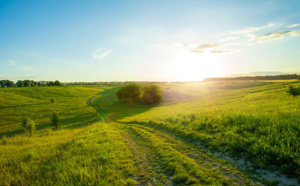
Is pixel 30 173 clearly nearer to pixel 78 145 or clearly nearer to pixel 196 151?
pixel 78 145

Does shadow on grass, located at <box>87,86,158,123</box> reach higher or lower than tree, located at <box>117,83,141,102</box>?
lower

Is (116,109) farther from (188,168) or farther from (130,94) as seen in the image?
(188,168)

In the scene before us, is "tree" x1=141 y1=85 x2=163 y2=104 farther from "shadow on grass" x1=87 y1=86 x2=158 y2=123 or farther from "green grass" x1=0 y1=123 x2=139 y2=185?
"green grass" x1=0 y1=123 x2=139 y2=185

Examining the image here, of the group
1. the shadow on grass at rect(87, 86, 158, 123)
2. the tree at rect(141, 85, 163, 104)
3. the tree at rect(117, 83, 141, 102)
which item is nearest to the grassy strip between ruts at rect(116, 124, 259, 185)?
the shadow on grass at rect(87, 86, 158, 123)

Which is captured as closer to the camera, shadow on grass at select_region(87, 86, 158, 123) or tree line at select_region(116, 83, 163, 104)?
shadow on grass at select_region(87, 86, 158, 123)

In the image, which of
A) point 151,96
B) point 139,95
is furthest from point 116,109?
point 151,96

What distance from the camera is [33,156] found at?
989 cm

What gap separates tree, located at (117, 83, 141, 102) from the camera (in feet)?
225

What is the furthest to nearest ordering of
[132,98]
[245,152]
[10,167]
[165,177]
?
[132,98], [10,167], [245,152], [165,177]

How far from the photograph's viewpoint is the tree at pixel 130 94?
2702 inches

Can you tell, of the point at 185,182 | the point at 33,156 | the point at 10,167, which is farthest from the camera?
the point at 33,156

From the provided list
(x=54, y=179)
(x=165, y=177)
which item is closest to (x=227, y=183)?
(x=165, y=177)

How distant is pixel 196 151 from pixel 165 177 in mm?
3281

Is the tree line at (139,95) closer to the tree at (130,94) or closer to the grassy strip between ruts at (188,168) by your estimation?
the tree at (130,94)
